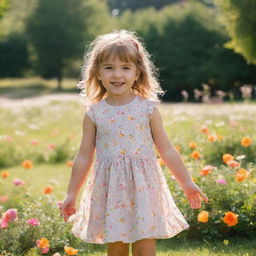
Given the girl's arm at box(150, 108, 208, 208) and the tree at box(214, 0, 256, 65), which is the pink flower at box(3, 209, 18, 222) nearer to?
the girl's arm at box(150, 108, 208, 208)

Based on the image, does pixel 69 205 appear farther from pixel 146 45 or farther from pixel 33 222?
pixel 146 45

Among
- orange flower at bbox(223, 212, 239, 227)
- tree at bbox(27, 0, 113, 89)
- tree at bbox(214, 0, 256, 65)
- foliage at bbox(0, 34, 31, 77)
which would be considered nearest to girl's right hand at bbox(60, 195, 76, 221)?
orange flower at bbox(223, 212, 239, 227)

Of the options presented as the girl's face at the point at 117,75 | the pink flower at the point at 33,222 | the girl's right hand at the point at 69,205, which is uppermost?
the girl's face at the point at 117,75

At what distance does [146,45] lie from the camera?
31.4 meters

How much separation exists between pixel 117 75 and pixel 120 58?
99 millimetres

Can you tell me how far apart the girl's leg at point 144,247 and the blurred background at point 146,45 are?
2200 centimetres

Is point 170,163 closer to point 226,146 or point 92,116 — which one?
point 92,116

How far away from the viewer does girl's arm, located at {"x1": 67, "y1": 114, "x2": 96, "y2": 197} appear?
3127mm

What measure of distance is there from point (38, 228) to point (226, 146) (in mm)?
3423

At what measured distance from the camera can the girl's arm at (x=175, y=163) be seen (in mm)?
3102

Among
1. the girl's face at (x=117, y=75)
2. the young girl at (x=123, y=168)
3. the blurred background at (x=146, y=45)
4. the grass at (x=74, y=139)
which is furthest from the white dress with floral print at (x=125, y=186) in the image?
the blurred background at (x=146, y=45)

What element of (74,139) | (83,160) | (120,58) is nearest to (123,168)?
(83,160)

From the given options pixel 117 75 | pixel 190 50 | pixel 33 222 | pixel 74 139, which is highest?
pixel 117 75

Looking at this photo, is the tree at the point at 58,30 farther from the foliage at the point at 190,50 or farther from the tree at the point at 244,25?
the tree at the point at 244,25
